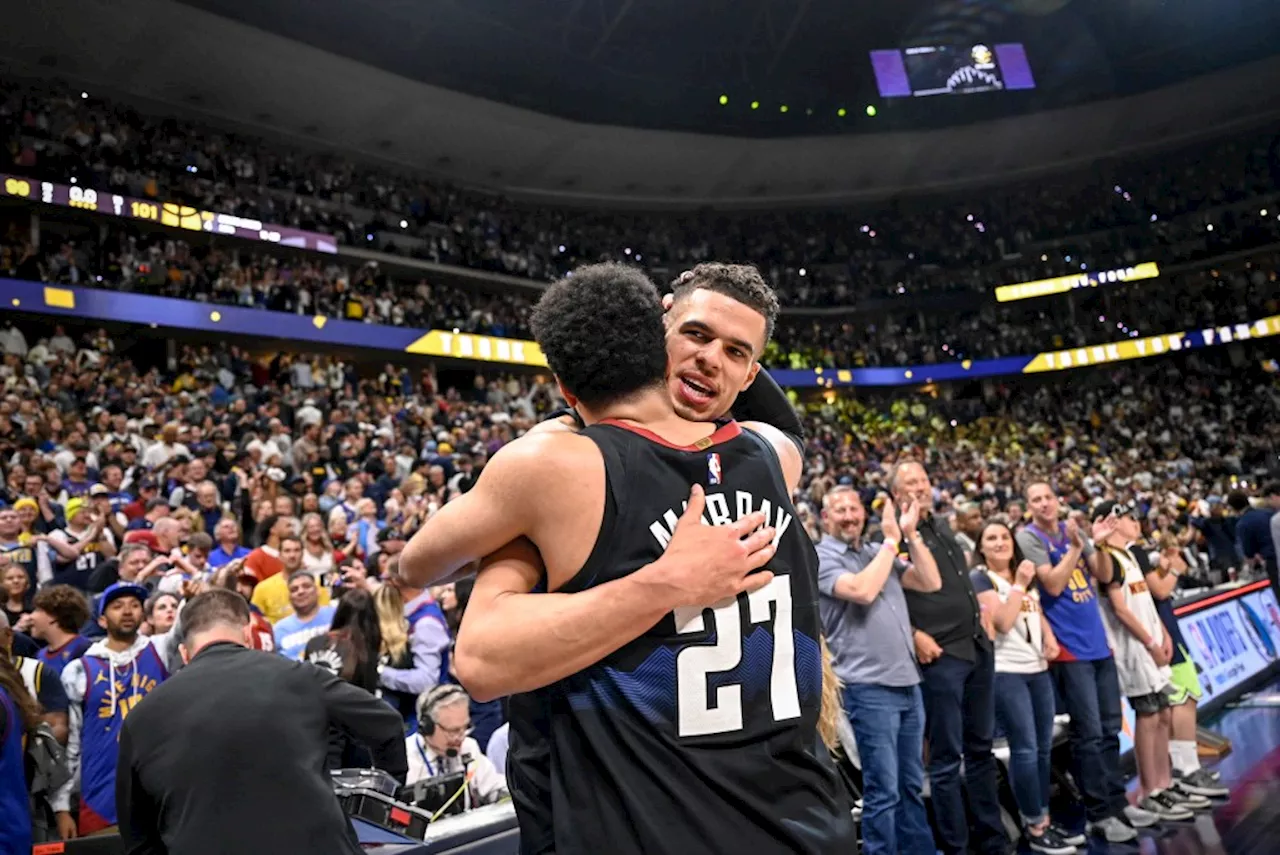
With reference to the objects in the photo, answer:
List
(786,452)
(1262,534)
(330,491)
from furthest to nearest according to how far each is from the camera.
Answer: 1. (330,491)
2. (1262,534)
3. (786,452)

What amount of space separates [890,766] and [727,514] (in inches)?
122

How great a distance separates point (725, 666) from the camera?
158 cm

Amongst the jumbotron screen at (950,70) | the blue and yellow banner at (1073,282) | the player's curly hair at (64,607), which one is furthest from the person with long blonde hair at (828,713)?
the blue and yellow banner at (1073,282)

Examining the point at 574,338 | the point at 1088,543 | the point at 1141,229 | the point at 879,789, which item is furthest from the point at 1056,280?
the point at 574,338

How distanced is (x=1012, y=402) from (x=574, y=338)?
31.9 m

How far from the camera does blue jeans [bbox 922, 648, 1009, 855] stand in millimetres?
4559

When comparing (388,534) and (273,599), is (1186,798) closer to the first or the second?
(273,599)

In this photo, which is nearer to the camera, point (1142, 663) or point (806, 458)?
point (1142, 663)

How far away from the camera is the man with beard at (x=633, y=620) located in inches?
59.5

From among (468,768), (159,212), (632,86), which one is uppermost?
(632,86)

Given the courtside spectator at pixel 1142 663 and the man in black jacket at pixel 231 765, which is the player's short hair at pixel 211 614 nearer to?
the man in black jacket at pixel 231 765

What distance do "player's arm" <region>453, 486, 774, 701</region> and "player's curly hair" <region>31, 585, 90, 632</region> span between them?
3859 millimetres

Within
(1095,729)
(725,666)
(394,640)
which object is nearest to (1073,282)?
(1095,729)

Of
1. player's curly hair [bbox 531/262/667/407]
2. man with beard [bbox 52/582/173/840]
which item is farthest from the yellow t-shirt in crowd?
player's curly hair [bbox 531/262/667/407]
